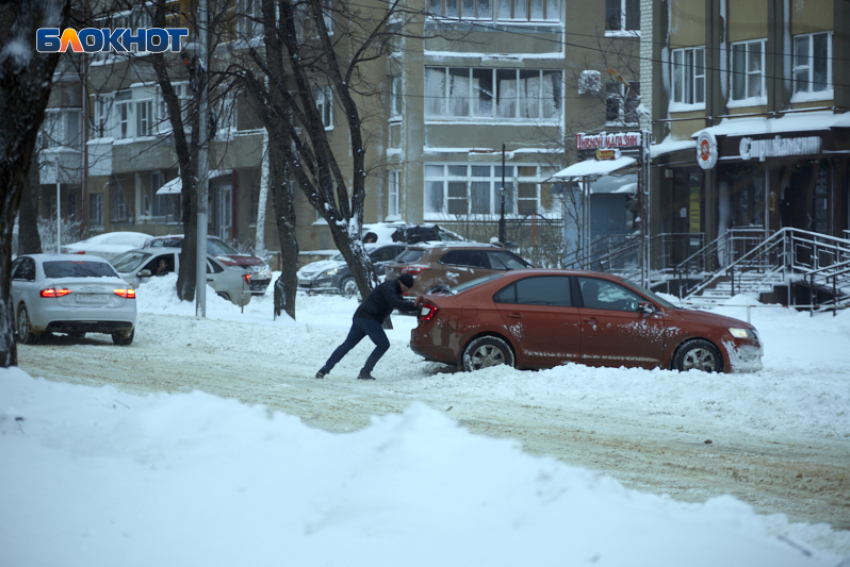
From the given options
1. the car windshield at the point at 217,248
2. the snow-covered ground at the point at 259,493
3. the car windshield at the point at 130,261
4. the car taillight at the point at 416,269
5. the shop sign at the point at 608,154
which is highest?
the shop sign at the point at 608,154

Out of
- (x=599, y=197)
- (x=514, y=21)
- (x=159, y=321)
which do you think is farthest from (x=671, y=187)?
(x=159, y=321)

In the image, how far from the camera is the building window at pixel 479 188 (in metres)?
37.0

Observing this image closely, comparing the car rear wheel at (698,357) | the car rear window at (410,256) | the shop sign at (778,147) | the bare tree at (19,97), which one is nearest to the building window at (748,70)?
the shop sign at (778,147)

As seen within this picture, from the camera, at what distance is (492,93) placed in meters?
37.4

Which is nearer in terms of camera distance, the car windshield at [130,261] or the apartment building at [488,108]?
the car windshield at [130,261]

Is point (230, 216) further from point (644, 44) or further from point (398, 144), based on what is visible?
point (644, 44)

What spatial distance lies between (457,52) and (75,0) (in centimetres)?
2477

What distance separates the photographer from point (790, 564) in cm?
464

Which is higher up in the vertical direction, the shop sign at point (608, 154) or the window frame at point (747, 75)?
the window frame at point (747, 75)

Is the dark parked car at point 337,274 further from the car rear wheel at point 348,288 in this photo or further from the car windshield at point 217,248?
the car windshield at point 217,248

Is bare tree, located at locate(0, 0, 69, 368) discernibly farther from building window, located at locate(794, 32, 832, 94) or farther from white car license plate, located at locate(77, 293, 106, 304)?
building window, located at locate(794, 32, 832, 94)

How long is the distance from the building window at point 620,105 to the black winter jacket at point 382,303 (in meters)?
29.0

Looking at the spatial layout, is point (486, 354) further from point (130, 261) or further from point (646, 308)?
point (130, 261)

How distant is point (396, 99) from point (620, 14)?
10475mm
